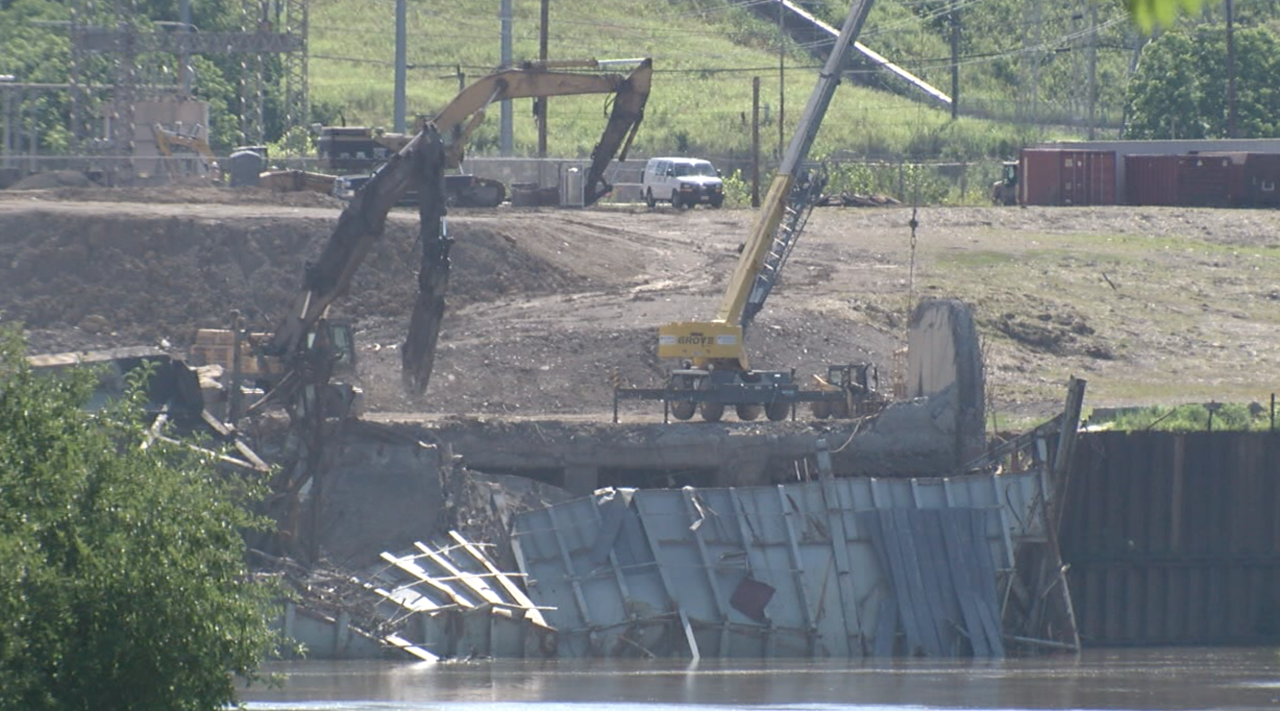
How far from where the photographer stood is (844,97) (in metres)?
109

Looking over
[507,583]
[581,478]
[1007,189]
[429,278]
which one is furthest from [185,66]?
[507,583]

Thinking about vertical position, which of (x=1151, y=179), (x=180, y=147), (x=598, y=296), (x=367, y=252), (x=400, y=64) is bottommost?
(x=598, y=296)

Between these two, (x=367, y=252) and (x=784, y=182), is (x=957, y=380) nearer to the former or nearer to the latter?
(x=784, y=182)

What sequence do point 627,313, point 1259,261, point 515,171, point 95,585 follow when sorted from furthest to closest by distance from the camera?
point 515,171 < point 1259,261 < point 627,313 < point 95,585

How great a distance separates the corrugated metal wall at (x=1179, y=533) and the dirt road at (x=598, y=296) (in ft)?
15.2

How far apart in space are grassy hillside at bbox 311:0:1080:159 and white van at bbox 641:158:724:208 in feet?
64.5

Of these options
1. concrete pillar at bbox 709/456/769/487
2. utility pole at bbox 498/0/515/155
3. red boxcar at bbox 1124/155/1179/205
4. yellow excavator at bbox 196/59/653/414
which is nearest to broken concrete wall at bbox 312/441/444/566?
yellow excavator at bbox 196/59/653/414

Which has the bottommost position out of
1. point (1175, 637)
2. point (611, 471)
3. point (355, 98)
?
point (1175, 637)

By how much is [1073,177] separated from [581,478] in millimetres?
35817

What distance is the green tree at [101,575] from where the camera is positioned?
551 inches

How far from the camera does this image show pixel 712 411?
34938 millimetres

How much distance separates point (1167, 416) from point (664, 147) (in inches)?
2173

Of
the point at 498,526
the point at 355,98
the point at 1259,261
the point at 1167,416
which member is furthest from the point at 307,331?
the point at 355,98

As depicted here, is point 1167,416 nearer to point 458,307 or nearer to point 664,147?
point 458,307
